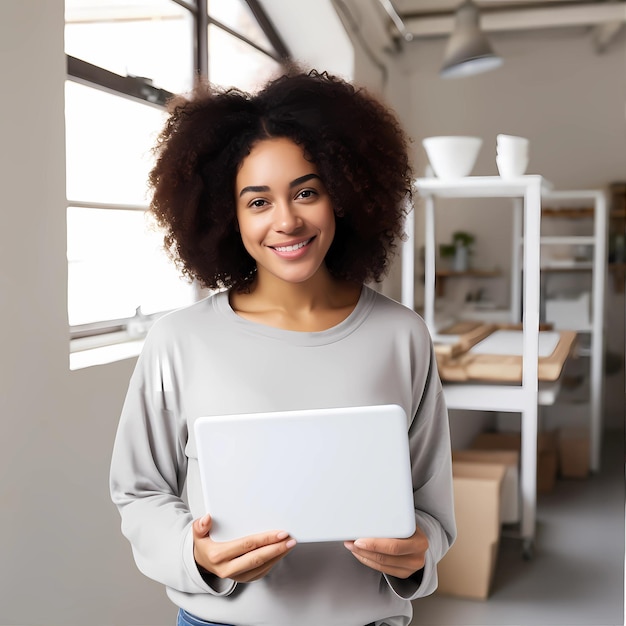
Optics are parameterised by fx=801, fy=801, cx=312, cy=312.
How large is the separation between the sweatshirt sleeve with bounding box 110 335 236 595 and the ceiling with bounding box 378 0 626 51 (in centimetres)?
409

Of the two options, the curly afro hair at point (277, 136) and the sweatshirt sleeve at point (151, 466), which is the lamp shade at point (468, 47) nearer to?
the curly afro hair at point (277, 136)

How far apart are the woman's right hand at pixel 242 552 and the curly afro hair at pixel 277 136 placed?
0.38 metres

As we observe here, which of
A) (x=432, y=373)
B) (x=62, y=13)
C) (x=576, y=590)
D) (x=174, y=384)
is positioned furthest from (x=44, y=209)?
(x=576, y=590)

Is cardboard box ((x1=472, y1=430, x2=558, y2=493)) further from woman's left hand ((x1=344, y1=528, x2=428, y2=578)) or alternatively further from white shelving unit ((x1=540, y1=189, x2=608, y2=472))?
woman's left hand ((x1=344, y1=528, x2=428, y2=578))

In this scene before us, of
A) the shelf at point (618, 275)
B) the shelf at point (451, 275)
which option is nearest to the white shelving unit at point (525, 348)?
the shelf at point (451, 275)

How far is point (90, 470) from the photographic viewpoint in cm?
200

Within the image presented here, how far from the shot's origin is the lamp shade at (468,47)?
150 inches

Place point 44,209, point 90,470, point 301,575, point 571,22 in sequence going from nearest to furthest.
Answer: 1. point 301,575
2. point 44,209
3. point 90,470
4. point 571,22

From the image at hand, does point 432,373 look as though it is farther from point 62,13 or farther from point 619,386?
point 619,386

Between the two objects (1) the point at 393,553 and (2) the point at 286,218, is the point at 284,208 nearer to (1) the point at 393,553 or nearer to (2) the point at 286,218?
(2) the point at 286,218

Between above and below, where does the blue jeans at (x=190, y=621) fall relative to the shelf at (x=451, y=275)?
below

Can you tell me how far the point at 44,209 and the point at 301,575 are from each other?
1.10 meters

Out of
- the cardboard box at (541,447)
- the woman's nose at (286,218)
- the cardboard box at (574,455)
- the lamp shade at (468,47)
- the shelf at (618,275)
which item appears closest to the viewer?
the woman's nose at (286,218)

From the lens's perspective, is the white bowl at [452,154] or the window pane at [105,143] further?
the white bowl at [452,154]
